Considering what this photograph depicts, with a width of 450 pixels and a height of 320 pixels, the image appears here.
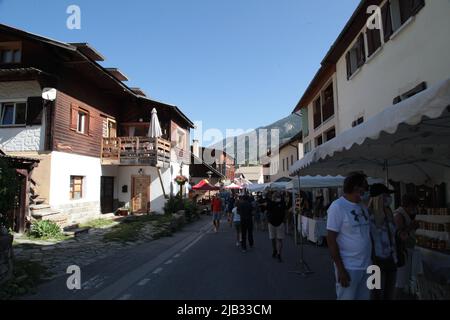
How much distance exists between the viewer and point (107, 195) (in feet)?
74.2

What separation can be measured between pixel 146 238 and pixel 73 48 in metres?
8.73

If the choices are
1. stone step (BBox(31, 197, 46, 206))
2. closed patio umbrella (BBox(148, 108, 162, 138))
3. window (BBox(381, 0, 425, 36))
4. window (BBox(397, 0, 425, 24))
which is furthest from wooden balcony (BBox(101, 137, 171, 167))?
window (BBox(397, 0, 425, 24))

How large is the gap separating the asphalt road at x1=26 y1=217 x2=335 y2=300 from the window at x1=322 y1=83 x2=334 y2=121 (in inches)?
403

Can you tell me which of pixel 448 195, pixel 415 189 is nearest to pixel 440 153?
pixel 448 195

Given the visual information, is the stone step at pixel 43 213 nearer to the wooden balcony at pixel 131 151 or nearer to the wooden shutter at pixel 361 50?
the wooden balcony at pixel 131 151

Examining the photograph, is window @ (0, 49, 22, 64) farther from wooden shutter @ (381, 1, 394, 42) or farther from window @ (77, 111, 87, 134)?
wooden shutter @ (381, 1, 394, 42)

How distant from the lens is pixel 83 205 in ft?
61.6

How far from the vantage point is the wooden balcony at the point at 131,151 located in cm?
2105

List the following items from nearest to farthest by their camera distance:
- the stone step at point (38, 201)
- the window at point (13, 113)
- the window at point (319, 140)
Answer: the stone step at point (38, 201) < the window at point (13, 113) < the window at point (319, 140)

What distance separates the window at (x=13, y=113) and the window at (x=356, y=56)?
14.4 meters

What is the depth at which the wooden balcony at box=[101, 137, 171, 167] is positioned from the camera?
69.1 ft

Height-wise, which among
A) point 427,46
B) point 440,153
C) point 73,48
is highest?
point 73,48

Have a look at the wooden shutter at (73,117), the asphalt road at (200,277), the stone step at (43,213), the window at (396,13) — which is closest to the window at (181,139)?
the wooden shutter at (73,117)

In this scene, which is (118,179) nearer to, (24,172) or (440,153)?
(24,172)
